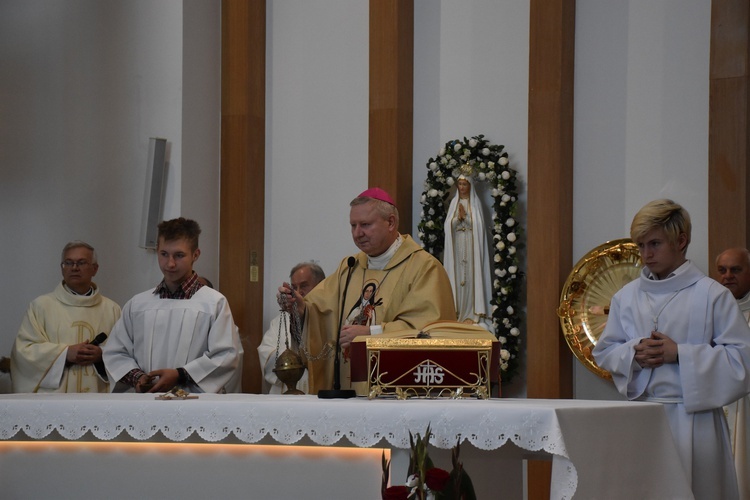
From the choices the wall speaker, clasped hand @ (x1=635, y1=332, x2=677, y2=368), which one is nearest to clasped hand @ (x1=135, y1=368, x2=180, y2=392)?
clasped hand @ (x1=635, y1=332, x2=677, y2=368)

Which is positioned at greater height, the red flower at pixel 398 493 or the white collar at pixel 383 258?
the white collar at pixel 383 258

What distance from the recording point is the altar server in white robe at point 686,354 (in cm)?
512

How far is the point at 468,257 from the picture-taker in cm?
870

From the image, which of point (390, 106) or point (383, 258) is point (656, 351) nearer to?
point (383, 258)

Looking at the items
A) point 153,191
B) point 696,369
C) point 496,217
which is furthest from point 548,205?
point 696,369

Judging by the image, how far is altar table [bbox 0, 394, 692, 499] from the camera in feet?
13.4

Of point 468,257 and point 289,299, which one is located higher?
point 468,257

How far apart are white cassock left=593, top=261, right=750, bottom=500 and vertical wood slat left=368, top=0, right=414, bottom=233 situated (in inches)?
151

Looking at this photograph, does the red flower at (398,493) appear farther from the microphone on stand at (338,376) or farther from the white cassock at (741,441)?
the white cassock at (741,441)

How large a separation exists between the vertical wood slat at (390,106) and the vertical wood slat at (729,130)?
2.49 meters

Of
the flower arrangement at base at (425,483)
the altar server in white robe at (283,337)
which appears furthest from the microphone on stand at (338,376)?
the altar server in white robe at (283,337)

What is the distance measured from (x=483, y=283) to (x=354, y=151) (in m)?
1.78

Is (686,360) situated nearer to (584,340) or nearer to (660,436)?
(660,436)

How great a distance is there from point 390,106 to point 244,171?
144 centimetres
